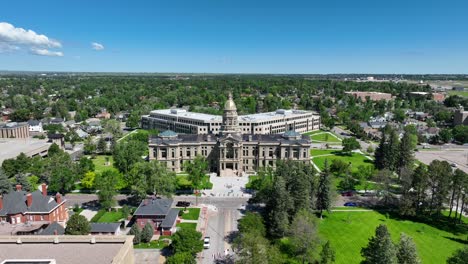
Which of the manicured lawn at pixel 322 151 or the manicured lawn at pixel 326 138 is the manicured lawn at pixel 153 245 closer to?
the manicured lawn at pixel 322 151

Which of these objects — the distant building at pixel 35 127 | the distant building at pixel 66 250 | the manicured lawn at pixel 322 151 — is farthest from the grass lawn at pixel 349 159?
the distant building at pixel 35 127

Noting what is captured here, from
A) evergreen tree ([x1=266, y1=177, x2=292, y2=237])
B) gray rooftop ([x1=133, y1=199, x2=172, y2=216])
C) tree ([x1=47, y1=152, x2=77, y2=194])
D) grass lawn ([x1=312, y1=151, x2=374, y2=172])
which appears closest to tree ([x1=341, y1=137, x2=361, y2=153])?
grass lawn ([x1=312, y1=151, x2=374, y2=172])

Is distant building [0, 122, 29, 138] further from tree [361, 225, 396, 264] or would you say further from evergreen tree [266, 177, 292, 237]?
tree [361, 225, 396, 264]

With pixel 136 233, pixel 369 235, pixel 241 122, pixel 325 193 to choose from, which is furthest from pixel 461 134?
pixel 136 233

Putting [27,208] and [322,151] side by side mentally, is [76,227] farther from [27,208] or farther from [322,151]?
[322,151]

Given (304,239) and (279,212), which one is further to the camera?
(279,212)

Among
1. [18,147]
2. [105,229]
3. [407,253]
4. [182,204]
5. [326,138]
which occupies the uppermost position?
[407,253]

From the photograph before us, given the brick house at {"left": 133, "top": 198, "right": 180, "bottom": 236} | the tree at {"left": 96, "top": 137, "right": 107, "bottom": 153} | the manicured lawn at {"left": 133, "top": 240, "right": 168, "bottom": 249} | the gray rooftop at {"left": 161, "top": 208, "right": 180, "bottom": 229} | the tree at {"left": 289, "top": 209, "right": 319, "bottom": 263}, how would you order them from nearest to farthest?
the tree at {"left": 289, "top": 209, "right": 319, "bottom": 263}, the manicured lawn at {"left": 133, "top": 240, "right": 168, "bottom": 249}, the gray rooftop at {"left": 161, "top": 208, "right": 180, "bottom": 229}, the brick house at {"left": 133, "top": 198, "right": 180, "bottom": 236}, the tree at {"left": 96, "top": 137, "right": 107, "bottom": 153}
